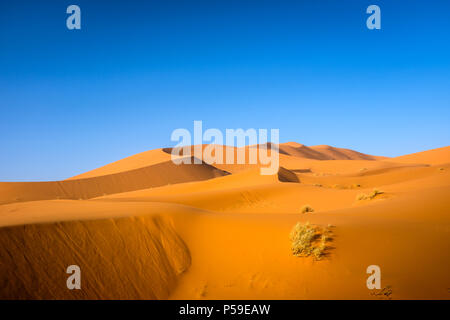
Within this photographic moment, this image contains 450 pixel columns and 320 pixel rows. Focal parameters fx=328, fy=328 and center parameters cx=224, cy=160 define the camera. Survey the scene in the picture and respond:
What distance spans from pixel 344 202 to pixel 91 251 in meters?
13.4

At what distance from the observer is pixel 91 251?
25.9 ft

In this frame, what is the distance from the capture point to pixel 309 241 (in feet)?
26.0

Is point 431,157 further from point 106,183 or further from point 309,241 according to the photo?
point 309,241

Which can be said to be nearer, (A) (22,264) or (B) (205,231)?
(A) (22,264)

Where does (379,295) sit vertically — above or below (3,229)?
below

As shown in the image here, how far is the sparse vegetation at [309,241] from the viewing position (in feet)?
25.3

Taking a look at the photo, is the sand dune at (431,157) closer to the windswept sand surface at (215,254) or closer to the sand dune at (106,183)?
the sand dune at (106,183)

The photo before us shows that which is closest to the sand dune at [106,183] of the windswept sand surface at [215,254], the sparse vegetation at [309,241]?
the windswept sand surface at [215,254]

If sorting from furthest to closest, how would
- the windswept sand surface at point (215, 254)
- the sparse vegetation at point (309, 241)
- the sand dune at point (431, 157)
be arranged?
the sand dune at point (431, 157), the sparse vegetation at point (309, 241), the windswept sand surface at point (215, 254)

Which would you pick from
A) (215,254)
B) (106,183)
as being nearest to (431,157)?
(106,183)

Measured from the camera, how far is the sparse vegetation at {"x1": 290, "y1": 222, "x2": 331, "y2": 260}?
771cm
